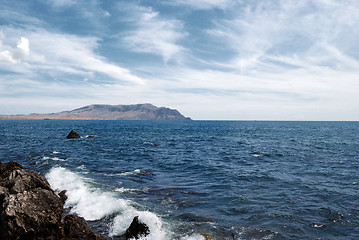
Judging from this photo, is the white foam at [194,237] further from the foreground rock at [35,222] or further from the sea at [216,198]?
the foreground rock at [35,222]

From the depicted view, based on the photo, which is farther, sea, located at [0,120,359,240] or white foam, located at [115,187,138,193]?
white foam, located at [115,187,138,193]

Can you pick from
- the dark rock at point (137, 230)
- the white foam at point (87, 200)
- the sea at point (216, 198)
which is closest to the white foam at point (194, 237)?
the sea at point (216, 198)

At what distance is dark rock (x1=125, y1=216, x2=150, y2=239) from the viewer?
39.9 ft

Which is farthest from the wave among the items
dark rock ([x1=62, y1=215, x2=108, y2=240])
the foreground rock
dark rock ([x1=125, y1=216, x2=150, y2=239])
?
the foreground rock

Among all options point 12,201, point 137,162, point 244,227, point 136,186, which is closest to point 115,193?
point 136,186

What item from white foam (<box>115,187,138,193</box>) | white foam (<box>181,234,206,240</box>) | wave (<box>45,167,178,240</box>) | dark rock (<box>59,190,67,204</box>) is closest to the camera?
white foam (<box>181,234,206,240</box>)

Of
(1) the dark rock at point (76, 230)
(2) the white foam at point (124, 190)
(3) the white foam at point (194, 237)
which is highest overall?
(1) the dark rock at point (76, 230)

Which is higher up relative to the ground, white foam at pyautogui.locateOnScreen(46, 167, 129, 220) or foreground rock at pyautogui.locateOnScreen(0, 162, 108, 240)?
foreground rock at pyautogui.locateOnScreen(0, 162, 108, 240)

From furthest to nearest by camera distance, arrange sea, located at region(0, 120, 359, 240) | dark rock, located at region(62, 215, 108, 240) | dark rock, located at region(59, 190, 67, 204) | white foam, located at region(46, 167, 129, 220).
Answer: dark rock, located at region(59, 190, 67, 204) → white foam, located at region(46, 167, 129, 220) → sea, located at region(0, 120, 359, 240) → dark rock, located at region(62, 215, 108, 240)

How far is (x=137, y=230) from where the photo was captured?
40.1ft

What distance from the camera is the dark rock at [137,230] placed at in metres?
12.1

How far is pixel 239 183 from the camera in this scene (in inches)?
910

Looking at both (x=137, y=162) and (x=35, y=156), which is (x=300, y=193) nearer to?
(x=137, y=162)

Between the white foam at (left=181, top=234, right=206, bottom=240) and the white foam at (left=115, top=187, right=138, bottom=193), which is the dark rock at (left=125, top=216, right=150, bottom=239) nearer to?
the white foam at (left=181, top=234, right=206, bottom=240)
